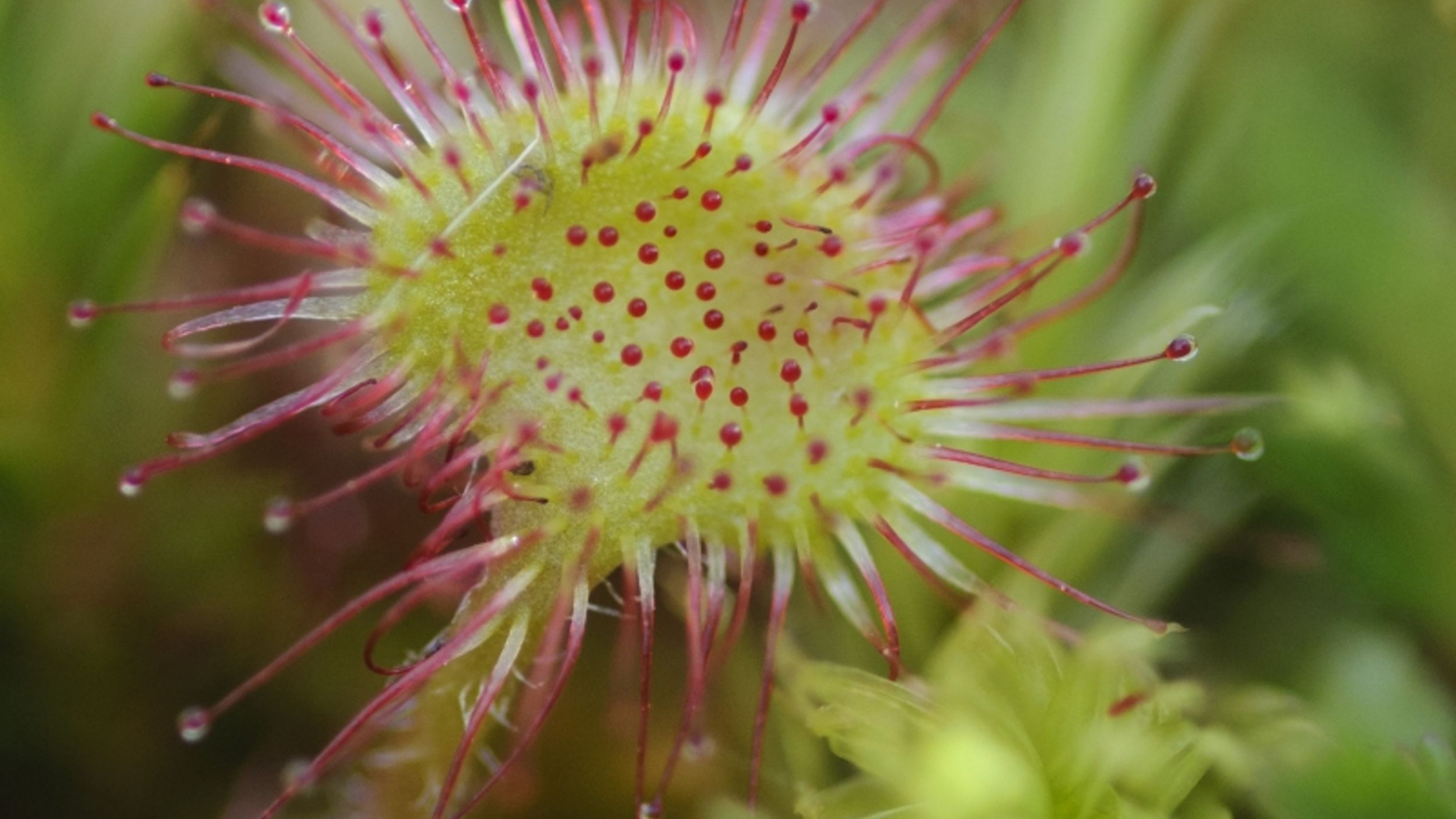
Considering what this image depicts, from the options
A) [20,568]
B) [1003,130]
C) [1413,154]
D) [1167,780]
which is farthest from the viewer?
[1003,130]

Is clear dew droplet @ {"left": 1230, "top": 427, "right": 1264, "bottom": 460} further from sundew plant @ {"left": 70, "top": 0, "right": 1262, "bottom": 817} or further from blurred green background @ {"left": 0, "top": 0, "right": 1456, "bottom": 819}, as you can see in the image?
blurred green background @ {"left": 0, "top": 0, "right": 1456, "bottom": 819}

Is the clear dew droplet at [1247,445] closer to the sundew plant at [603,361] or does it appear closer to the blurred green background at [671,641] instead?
the sundew plant at [603,361]

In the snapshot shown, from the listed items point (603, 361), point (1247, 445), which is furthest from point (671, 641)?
point (1247, 445)

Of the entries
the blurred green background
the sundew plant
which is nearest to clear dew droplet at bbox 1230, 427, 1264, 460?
the sundew plant

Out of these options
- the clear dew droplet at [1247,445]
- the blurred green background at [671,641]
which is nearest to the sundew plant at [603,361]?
the clear dew droplet at [1247,445]

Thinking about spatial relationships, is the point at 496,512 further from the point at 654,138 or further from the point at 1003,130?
the point at 1003,130

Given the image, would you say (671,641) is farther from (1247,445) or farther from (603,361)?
(1247,445)

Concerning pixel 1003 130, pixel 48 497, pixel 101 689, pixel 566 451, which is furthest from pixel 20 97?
pixel 1003 130
